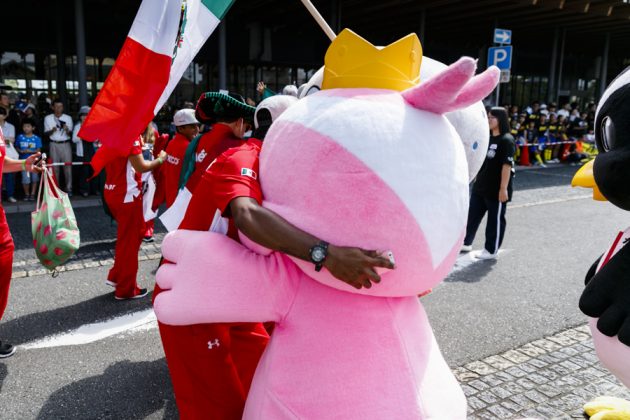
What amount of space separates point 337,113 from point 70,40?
14.9 m

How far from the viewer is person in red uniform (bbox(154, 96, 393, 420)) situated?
1764 mm

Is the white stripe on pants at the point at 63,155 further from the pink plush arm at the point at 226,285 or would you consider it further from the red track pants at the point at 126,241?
the pink plush arm at the point at 226,285

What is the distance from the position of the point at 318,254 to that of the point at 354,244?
0.14 metres

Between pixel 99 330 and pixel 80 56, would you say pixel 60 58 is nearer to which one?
pixel 80 56

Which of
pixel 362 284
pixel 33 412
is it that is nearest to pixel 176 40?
pixel 362 284

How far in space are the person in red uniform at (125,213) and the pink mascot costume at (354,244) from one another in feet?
9.37

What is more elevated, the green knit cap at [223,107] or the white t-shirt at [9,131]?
the green knit cap at [223,107]

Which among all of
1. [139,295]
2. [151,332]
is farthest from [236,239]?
[139,295]

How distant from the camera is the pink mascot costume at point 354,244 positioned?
5.89ft

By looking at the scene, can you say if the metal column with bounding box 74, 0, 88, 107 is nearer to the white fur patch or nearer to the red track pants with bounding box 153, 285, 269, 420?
the red track pants with bounding box 153, 285, 269, 420

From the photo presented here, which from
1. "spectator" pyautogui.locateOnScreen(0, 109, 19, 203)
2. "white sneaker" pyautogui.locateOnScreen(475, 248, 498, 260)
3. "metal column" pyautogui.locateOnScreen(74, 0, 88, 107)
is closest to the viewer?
"white sneaker" pyautogui.locateOnScreen(475, 248, 498, 260)

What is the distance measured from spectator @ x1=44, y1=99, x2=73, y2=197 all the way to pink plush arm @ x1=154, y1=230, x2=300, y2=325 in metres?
8.79

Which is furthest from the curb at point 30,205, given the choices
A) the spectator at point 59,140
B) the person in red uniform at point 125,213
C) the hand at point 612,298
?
the hand at point 612,298

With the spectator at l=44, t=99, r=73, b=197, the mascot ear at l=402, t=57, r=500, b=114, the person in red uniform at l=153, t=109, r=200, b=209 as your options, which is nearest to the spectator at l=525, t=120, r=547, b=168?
the spectator at l=44, t=99, r=73, b=197
